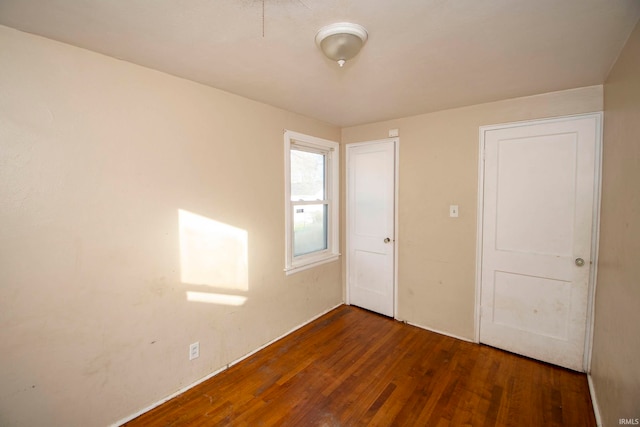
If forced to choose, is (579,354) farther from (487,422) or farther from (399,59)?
(399,59)

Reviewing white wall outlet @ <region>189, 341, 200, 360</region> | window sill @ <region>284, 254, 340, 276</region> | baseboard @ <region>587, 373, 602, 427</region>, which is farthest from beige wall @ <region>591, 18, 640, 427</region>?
white wall outlet @ <region>189, 341, 200, 360</region>

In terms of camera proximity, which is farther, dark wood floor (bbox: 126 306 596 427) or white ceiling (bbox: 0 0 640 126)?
dark wood floor (bbox: 126 306 596 427)

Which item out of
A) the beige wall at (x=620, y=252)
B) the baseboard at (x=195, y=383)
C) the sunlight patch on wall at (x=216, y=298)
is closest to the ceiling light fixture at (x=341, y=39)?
the beige wall at (x=620, y=252)

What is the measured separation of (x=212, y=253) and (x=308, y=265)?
1241mm

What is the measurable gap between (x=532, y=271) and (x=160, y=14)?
3.29 metres

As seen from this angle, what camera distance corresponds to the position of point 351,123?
11.2 feet

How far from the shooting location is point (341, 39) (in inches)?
57.1

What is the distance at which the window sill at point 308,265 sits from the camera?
3011 mm

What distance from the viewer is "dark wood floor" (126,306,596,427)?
1.87 m

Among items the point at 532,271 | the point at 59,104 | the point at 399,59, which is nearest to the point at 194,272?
the point at 59,104

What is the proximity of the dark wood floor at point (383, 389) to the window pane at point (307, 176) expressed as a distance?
63.6 inches

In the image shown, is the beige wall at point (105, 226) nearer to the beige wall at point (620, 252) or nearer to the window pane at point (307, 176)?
the window pane at point (307, 176)

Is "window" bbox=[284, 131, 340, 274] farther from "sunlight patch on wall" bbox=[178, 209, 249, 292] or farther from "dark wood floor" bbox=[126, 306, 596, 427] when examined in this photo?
"dark wood floor" bbox=[126, 306, 596, 427]

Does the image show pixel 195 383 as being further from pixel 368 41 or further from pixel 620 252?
pixel 620 252
